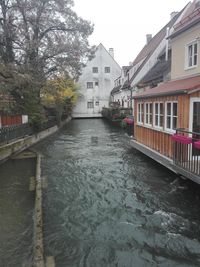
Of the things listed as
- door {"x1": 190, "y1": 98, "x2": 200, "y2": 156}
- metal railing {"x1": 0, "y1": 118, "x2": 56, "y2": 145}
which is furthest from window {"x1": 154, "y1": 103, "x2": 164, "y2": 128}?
metal railing {"x1": 0, "y1": 118, "x2": 56, "y2": 145}

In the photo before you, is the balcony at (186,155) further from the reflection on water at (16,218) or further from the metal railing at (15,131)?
the metal railing at (15,131)

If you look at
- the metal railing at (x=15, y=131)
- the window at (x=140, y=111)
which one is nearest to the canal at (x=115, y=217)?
the metal railing at (x=15, y=131)

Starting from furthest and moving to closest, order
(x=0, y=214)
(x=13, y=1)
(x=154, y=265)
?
(x=13, y=1)
(x=0, y=214)
(x=154, y=265)

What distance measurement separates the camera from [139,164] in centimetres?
1084

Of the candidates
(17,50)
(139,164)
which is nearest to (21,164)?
(139,164)

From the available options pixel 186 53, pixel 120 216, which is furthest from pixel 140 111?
pixel 120 216

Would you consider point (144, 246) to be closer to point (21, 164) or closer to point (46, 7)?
point (21, 164)

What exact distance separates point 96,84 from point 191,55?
103 feet

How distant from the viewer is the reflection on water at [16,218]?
4.45m

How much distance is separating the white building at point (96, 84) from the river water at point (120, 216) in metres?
31.1

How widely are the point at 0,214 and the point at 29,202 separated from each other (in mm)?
851

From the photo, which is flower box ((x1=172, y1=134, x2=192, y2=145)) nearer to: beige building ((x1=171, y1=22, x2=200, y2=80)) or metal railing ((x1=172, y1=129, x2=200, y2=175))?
metal railing ((x1=172, y1=129, x2=200, y2=175))

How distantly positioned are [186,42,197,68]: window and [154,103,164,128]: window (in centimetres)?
258

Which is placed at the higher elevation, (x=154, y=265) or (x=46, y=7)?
(x=46, y=7)
